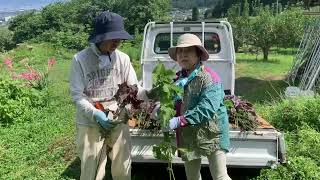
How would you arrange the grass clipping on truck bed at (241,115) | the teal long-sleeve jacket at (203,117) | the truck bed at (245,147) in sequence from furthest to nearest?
the grass clipping on truck bed at (241,115)
the truck bed at (245,147)
the teal long-sleeve jacket at (203,117)

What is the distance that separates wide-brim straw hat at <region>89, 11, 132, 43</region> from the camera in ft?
11.7

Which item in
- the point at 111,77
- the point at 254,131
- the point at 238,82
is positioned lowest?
the point at 238,82

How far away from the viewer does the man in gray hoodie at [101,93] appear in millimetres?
3645

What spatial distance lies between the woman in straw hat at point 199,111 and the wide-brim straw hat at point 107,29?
46 cm

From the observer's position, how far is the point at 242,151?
4.78 m

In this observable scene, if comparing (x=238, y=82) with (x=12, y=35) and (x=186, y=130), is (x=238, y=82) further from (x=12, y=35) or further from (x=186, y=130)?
(x=12, y=35)

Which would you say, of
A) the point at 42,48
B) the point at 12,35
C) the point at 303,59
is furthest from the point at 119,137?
the point at 12,35

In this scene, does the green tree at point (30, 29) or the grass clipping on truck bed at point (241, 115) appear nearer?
the grass clipping on truck bed at point (241, 115)

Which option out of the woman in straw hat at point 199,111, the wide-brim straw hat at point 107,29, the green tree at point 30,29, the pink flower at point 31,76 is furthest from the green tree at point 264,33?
the green tree at point 30,29

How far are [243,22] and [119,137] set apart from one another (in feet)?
61.7

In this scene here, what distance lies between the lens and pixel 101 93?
3.87 metres

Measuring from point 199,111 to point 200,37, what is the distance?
4064mm

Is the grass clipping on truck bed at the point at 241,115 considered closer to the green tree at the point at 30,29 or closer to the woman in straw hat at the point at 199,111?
the woman in straw hat at the point at 199,111

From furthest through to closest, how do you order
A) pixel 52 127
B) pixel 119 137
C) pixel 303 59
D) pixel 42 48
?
pixel 42 48
pixel 303 59
pixel 52 127
pixel 119 137
